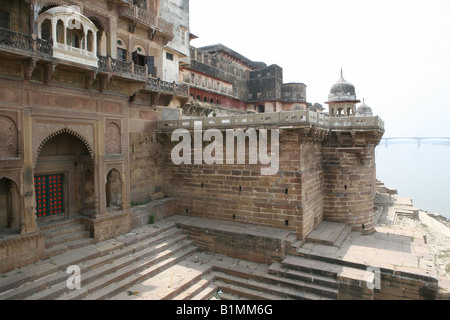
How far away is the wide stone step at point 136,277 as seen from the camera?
25.5ft

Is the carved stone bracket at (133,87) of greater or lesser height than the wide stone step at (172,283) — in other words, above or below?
above

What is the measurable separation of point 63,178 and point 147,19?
7.53m

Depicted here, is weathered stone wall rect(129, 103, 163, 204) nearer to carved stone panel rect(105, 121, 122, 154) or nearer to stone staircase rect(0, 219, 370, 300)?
carved stone panel rect(105, 121, 122, 154)

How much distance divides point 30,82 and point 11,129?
1436mm

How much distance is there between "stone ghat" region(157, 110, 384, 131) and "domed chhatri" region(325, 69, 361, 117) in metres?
2.31

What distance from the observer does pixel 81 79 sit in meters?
9.72

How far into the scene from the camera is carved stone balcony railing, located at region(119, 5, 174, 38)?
12.0m

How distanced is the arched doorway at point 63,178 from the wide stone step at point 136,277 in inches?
134

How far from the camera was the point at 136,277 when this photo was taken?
343 inches

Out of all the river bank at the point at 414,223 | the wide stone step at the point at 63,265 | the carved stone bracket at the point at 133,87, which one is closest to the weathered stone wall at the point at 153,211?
the wide stone step at the point at 63,265

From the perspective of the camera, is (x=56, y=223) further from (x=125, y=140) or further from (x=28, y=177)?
(x=125, y=140)

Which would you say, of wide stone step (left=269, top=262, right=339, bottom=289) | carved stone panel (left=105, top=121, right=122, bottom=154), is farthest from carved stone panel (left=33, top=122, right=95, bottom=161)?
wide stone step (left=269, top=262, right=339, bottom=289)

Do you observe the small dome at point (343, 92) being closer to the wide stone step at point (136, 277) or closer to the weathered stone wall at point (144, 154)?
the weathered stone wall at point (144, 154)

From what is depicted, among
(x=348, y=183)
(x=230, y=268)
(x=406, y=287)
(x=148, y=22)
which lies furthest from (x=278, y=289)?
(x=148, y=22)
